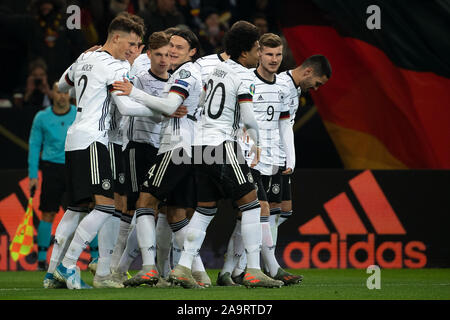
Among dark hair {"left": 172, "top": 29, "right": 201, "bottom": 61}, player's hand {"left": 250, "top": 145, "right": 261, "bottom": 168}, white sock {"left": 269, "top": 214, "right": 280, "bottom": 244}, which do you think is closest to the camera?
player's hand {"left": 250, "top": 145, "right": 261, "bottom": 168}

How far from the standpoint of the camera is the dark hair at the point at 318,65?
900cm

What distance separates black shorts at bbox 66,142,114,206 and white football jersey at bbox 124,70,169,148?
78 centimetres

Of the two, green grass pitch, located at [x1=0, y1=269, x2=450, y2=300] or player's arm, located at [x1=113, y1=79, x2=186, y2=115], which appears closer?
green grass pitch, located at [x1=0, y1=269, x2=450, y2=300]

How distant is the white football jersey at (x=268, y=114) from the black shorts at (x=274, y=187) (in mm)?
A: 62

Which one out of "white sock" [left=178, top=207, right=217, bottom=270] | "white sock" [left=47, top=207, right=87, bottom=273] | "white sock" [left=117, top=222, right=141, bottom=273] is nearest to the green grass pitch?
"white sock" [left=178, top=207, right=217, bottom=270]

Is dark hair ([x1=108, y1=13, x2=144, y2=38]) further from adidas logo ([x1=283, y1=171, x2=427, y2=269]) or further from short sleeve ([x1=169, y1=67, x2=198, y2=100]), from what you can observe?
adidas logo ([x1=283, y1=171, x2=427, y2=269])

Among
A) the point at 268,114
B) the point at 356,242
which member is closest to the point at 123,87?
the point at 268,114

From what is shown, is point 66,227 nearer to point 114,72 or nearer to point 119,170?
point 119,170

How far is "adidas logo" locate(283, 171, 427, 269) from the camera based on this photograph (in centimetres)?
1119

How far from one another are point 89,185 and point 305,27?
232 inches

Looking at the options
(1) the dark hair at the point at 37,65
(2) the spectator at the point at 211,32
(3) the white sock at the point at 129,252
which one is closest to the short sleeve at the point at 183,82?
(3) the white sock at the point at 129,252

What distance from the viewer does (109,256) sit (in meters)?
7.98

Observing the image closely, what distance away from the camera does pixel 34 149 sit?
10750 millimetres

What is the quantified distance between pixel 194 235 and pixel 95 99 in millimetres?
1393
